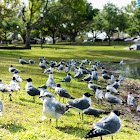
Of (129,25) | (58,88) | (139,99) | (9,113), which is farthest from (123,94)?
(129,25)

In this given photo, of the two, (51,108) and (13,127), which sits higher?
(51,108)

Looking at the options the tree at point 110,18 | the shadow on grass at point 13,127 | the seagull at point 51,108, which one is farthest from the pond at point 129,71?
the tree at point 110,18

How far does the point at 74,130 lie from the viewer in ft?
26.2

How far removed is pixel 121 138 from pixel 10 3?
1770 inches

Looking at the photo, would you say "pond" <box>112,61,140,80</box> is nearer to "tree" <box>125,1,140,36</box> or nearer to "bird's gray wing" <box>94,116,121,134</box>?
"bird's gray wing" <box>94,116,121,134</box>

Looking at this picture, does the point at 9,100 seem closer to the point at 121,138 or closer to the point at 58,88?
the point at 58,88

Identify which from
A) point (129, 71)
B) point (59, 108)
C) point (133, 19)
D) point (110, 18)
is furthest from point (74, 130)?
point (133, 19)

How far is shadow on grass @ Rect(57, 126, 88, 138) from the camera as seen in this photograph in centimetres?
761

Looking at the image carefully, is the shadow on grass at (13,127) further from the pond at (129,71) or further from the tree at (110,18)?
the tree at (110,18)

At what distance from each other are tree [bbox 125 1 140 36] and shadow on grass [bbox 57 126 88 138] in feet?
248

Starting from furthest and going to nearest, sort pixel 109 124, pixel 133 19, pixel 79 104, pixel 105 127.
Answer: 1. pixel 133 19
2. pixel 79 104
3. pixel 109 124
4. pixel 105 127

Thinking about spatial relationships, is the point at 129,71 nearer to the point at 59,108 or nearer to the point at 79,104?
the point at 79,104

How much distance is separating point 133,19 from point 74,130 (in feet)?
286

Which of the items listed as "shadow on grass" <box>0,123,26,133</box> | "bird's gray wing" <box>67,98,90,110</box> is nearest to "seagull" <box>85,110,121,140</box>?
"bird's gray wing" <box>67,98,90,110</box>
